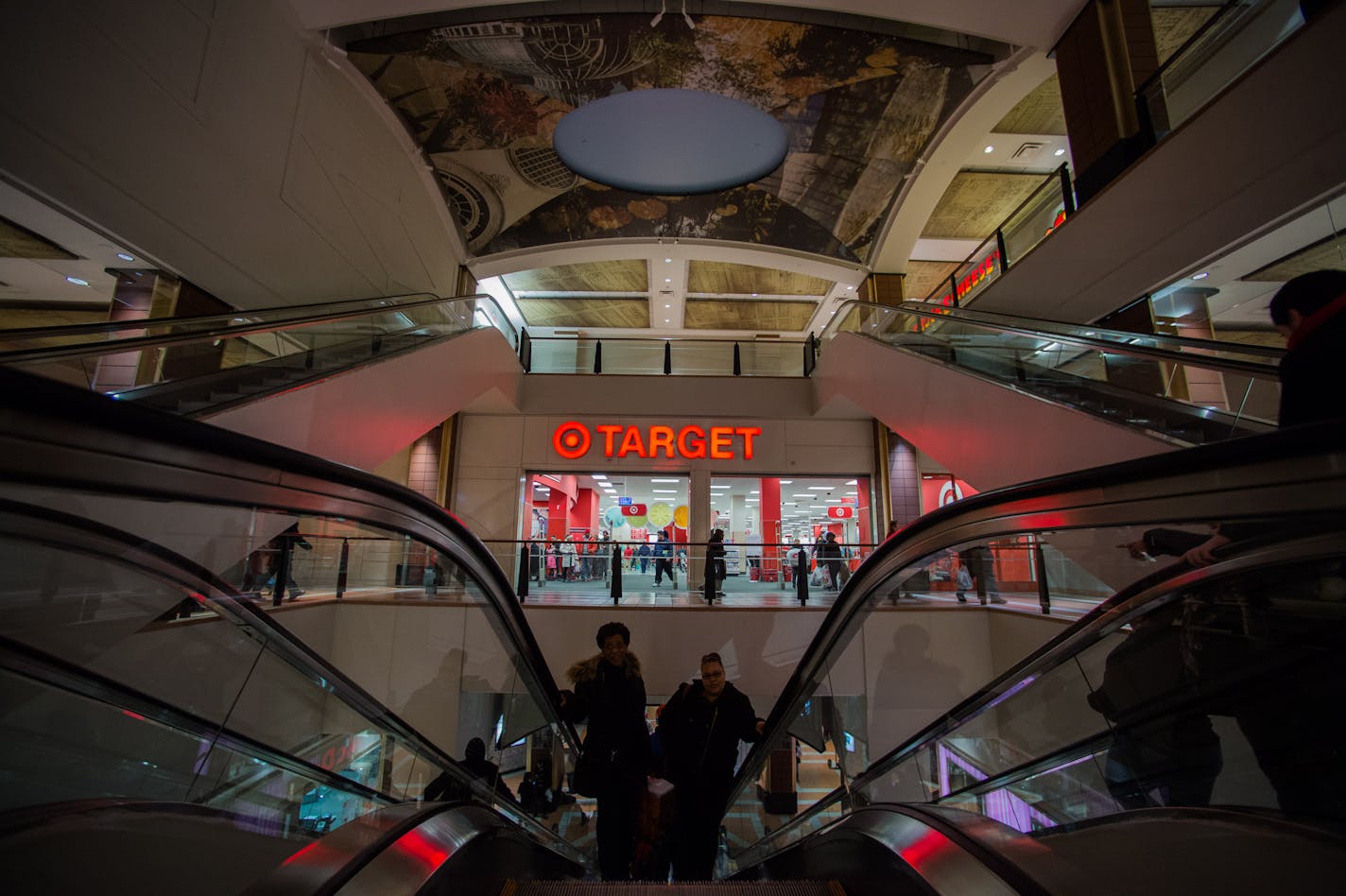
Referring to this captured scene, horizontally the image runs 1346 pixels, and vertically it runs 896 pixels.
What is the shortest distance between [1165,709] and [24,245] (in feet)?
28.2

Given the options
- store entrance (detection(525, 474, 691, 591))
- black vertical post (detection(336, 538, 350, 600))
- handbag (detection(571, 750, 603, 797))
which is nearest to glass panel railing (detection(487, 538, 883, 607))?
store entrance (detection(525, 474, 691, 591))

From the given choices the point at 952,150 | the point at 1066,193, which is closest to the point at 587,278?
the point at 952,150

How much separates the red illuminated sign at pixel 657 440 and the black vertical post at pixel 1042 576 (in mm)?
10950

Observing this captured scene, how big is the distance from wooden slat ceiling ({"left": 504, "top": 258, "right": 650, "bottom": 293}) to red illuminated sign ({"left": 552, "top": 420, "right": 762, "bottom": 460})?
4589 millimetres

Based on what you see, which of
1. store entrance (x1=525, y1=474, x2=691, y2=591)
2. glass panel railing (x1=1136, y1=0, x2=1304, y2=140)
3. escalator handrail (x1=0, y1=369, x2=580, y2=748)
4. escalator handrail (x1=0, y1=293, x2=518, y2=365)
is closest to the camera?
escalator handrail (x1=0, y1=369, x2=580, y2=748)

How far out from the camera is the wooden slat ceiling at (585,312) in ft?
56.2

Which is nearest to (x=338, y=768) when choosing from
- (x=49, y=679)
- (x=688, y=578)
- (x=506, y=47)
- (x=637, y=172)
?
(x=49, y=679)

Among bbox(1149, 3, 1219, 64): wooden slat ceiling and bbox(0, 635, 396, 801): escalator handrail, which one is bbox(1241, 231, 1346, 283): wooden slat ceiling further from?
bbox(0, 635, 396, 801): escalator handrail

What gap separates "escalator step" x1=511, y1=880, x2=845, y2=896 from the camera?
7.41 ft

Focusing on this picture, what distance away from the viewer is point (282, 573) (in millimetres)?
1869

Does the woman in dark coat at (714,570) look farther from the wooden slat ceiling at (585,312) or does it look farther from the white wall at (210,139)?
the wooden slat ceiling at (585,312)

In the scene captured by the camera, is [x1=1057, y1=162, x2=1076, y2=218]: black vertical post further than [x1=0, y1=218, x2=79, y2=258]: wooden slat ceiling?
Yes

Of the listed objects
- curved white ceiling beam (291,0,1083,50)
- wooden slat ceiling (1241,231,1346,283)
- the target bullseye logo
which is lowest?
the target bullseye logo

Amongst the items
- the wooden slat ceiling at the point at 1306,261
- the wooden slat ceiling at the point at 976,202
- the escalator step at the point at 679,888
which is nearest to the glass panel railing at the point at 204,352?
the escalator step at the point at 679,888
